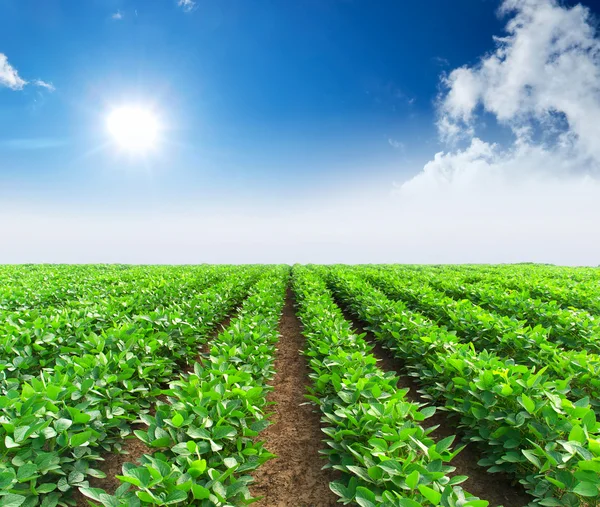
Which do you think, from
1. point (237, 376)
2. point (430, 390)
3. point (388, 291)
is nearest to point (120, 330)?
point (237, 376)

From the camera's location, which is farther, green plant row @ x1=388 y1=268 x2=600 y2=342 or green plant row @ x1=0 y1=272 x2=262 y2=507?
green plant row @ x1=388 y1=268 x2=600 y2=342

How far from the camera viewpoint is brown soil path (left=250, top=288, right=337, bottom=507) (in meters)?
3.17

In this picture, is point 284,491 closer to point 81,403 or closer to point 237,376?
point 237,376

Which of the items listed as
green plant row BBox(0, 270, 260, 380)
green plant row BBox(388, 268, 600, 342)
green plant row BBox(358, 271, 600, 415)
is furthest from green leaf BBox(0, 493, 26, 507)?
green plant row BBox(388, 268, 600, 342)

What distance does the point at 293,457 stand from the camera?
379cm

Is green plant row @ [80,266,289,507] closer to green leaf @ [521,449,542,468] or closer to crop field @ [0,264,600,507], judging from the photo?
crop field @ [0,264,600,507]

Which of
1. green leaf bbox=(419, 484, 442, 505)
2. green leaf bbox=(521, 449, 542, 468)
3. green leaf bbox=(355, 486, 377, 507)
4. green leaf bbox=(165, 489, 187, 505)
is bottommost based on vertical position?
green leaf bbox=(521, 449, 542, 468)

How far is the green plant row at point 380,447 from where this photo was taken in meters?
2.10

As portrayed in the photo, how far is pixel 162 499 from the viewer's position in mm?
2020

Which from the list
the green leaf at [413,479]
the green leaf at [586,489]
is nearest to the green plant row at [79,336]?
the green leaf at [413,479]

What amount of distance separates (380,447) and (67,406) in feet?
9.09

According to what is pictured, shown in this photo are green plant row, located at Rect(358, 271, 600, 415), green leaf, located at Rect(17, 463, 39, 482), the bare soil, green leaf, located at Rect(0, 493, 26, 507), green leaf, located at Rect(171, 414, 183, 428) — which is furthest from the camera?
green plant row, located at Rect(358, 271, 600, 415)

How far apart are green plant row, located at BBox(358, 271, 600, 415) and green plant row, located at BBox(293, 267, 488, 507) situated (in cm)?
213

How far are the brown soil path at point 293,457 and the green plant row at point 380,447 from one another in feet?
1.27
